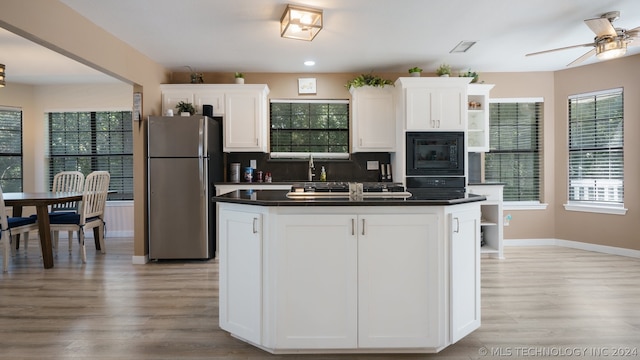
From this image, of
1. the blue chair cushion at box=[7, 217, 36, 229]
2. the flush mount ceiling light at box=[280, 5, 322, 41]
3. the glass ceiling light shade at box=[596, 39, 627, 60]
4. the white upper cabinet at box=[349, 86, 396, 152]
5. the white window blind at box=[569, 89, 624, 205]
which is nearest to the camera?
the flush mount ceiling light at box=[280, 5, 322, 41]

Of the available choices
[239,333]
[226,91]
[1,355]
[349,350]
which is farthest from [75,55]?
[349,350]

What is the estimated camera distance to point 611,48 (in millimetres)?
3580

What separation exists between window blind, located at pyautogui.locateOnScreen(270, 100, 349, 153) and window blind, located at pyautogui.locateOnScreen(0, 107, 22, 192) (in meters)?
4.20

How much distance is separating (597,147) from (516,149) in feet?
3.11

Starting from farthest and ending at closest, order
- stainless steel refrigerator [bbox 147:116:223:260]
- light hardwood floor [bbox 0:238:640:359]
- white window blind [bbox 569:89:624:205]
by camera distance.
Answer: white window blind [bbox 569:89:624:205]
stainless steel refrigerator [bbox 147:116:223:260]
light hardwood floor [bbox 0:238:640:359]

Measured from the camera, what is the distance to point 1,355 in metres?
2.23

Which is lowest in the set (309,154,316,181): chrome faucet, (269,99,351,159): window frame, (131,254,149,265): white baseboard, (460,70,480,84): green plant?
(131,254,149,265): white baseboard

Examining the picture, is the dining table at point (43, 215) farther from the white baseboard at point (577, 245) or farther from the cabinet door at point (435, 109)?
the white baseboard at point (577, 245)

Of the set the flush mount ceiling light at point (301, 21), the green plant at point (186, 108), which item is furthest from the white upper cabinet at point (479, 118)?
the green plant at point (186, 108)

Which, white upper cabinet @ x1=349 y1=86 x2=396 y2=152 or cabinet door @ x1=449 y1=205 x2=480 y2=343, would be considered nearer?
cabinet door @ x1=449 y1=205 x2=480 y2=343

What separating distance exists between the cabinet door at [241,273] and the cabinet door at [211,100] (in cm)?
282

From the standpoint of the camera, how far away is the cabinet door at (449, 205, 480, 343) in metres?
2.17

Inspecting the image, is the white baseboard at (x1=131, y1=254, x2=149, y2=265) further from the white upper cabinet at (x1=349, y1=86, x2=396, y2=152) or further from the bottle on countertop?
A: the white upper cabinet at (x1=349, y1=86, x2=396, y2=152)

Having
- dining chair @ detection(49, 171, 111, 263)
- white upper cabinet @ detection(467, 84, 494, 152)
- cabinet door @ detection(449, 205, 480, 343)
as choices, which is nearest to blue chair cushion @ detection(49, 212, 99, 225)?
dining chair @ detection(49, 171, 111, 263)
